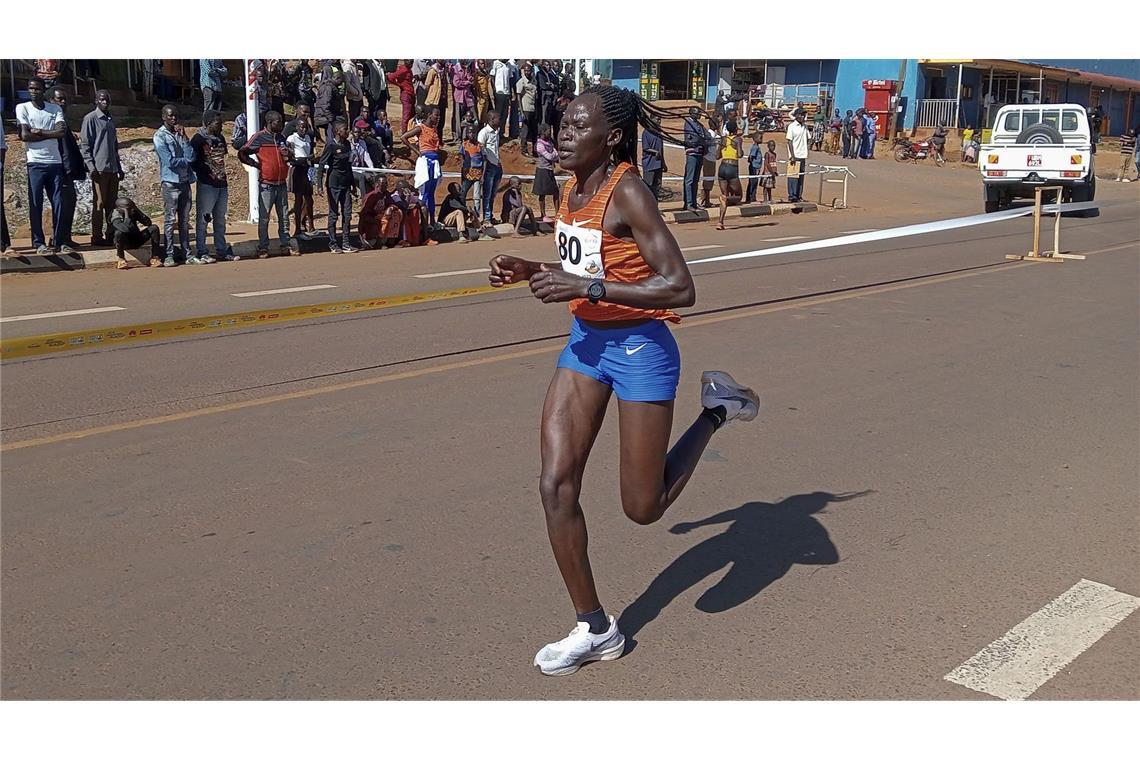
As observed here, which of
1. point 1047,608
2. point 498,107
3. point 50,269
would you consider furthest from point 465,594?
point 498,107

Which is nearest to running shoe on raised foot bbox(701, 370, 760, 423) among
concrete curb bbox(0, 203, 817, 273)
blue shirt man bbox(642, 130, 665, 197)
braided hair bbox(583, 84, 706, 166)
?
braided hair bbox(583, 84, 706, 166)

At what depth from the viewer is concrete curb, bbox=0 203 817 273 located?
13.4 meters

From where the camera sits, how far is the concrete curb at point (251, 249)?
13406 millimetres

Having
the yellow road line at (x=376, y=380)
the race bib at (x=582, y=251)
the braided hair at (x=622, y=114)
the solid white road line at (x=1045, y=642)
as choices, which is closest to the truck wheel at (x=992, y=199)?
the yellow road line at (x=376, y=380)

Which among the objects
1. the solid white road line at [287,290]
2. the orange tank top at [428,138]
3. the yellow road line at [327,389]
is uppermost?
the orange tank top at [428,138]

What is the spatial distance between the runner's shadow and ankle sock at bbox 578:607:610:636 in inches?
7.4

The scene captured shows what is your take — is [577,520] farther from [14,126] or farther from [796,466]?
[14,126]

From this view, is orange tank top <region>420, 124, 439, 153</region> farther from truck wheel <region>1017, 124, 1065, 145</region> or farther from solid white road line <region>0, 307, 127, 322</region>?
truck wheel <region>1017, 124, 1065, 145</region>

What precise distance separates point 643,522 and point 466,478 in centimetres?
177

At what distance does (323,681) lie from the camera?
357cm

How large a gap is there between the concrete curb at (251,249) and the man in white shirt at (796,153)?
5.48 ft

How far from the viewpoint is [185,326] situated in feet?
31.3

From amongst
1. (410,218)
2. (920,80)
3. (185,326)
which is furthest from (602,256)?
(920,80)

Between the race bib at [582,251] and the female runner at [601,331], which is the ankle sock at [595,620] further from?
the race bib at [582,251]
